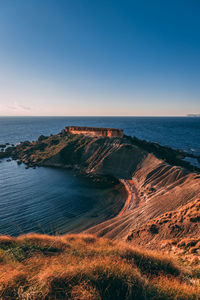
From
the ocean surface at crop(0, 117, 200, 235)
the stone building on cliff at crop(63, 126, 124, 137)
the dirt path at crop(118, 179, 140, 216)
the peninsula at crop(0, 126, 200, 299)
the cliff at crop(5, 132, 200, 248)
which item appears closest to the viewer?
the peninsula at crop(0, 126, 200, 299)

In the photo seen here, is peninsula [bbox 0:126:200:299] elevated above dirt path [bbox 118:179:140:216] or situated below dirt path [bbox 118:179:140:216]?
above

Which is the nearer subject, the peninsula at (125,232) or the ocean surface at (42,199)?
the peninsula at (125,232)

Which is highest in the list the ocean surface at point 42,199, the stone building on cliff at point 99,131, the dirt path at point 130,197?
the stone building on cliff at point 99,131

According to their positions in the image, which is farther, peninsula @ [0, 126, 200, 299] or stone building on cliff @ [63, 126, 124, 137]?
stone building on cliff @ [63, 126, 124, 137]

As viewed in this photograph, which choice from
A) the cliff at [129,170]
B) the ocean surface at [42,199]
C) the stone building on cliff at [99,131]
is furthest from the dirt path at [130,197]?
the stone building on cliff at [99,131]

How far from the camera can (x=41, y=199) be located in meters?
25.1

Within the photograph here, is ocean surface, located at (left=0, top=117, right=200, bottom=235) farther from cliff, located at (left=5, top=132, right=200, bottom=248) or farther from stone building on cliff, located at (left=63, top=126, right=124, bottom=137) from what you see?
stone building on cliff, located at (left=63, top=126, right=124, bottom=137)

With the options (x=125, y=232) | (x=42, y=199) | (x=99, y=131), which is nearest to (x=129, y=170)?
(x=125, y=232)

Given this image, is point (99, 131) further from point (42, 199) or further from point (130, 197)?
point (42, 199)

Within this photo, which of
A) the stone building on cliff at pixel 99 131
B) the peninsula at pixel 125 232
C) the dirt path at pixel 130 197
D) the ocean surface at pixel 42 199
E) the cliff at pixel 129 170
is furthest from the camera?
the stone building on cliff at pixel 99 131

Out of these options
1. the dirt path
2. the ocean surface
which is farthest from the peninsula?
the ocean surface

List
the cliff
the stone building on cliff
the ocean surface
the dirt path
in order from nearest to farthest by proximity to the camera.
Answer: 1. the cliff
2. the ocean surface
3. the dirt path
4. the stone building on cliff

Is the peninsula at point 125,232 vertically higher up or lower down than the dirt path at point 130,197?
higher up

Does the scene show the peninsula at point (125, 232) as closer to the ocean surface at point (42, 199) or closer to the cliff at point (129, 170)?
the cliff at point (129, 170)
